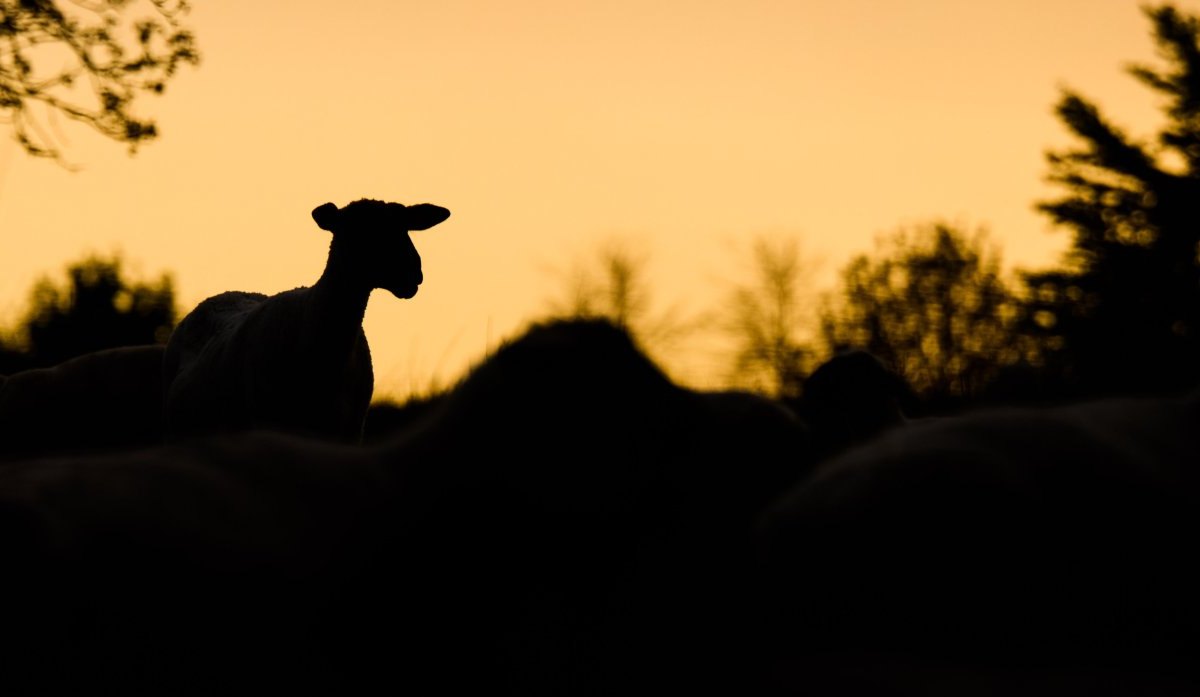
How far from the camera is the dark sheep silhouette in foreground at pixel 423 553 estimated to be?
223 cm

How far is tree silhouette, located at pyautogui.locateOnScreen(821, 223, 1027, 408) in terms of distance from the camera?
149ft

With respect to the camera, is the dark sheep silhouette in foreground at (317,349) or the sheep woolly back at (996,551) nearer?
the sheep woolly back at (996,551)

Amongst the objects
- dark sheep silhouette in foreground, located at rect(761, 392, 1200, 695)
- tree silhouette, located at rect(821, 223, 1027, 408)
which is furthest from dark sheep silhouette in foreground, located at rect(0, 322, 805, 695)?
tree silhouette, located at rect(821, 223, 1027, 408)

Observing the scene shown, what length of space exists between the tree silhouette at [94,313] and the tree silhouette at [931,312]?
19.8 metres

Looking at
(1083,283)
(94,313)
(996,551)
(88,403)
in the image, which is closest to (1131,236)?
(1083,283)

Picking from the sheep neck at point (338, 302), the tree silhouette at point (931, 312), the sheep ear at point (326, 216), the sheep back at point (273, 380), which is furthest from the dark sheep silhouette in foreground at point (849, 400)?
the tree silhouette at point (931, 312)

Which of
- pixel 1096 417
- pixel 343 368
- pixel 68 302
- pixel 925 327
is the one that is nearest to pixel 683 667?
pixel 1096 417

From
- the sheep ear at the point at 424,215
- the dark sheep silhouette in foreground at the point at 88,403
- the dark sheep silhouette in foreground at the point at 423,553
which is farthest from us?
the dark sheep silhouette in foreground at the point at 88,403

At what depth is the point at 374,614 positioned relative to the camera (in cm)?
238

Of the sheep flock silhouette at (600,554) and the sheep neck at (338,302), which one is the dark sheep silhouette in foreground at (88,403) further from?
the sheep flock silhouette at (600,554)

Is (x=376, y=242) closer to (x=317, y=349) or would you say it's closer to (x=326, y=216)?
(x=326, y=216)

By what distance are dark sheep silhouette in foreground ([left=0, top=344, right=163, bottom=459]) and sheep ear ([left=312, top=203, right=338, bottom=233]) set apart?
10.3ft

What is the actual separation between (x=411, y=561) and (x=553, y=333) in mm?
525

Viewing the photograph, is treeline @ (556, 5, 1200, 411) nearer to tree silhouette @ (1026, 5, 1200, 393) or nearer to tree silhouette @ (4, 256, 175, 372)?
tree silhouette @ (1026, 5, 1200, 393)
